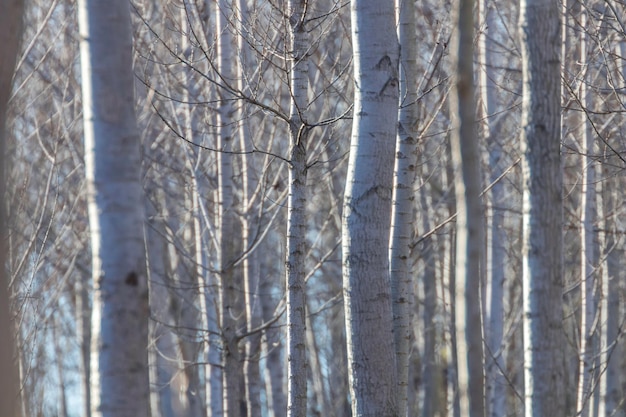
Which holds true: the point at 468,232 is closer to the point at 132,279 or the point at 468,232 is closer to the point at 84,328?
the point at 132,279

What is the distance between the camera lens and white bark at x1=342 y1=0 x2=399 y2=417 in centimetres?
436

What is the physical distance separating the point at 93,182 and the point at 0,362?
0.93 metres

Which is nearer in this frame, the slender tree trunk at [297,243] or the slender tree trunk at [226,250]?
the slender tree trunk at [297,243]

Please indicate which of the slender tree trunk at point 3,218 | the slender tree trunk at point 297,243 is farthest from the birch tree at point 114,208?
the slender tree trunk at point 297,243

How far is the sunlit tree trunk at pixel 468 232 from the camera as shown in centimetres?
323

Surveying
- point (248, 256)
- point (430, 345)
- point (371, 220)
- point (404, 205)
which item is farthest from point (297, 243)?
point (430, 345)

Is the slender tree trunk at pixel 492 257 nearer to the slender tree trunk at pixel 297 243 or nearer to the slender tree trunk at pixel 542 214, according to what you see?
the slender tree trunk at pixel 297 243

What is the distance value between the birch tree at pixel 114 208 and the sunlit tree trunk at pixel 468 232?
1243 millimetres

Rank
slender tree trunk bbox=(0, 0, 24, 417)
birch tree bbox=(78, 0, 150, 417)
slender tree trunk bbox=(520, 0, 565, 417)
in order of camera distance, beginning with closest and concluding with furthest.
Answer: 1. slender tree trunk bbox=(0, 0, 24, 417)
2. birch tree bbox=(78, 0, 150, 417)
3. slender tree trunk bbox=(520, 0, 565, 417)

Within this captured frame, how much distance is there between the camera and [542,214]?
3758 mm

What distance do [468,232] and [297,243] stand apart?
3.02 m

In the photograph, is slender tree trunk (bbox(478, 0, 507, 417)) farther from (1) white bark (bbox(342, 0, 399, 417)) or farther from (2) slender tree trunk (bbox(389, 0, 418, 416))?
(1) white bark (bbox(342, 0, 399, 417))

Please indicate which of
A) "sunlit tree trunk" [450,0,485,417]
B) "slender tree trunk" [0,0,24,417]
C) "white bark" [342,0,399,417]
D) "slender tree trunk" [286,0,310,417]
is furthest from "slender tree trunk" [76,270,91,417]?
"sunlit tree trunk" [450,0,485,417]

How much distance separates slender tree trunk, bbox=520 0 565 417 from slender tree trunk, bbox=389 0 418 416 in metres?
2.48
